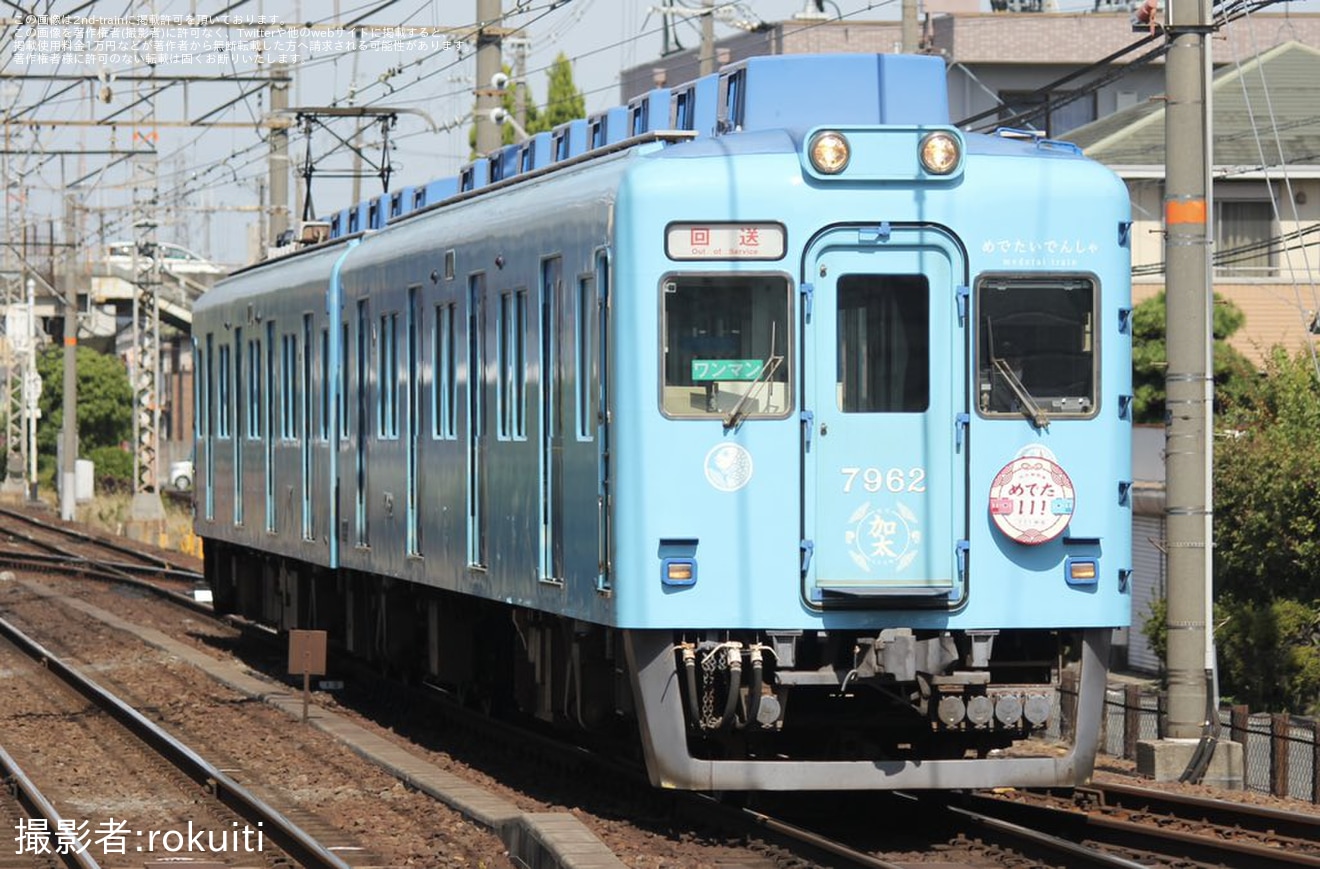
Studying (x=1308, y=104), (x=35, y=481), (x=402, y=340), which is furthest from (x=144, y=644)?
(x=35, y=481)

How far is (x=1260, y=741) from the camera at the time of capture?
16.3 m

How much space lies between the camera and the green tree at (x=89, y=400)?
66062mm

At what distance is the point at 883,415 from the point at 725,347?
759mm

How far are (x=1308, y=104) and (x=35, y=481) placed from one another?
3036 centimetres

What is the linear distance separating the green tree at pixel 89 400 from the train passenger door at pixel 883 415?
57283 millimetres

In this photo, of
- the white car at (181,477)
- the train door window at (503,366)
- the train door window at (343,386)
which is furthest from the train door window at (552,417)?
the white car at (181,477)

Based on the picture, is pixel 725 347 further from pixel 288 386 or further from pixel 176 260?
pixel 176 260

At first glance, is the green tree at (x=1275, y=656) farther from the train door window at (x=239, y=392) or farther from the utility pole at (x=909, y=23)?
the train door window at (x=239, y=392)

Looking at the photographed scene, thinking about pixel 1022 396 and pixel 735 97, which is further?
pixel 735 97

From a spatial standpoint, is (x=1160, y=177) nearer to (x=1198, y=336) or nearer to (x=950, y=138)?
(x=1198, y=336)

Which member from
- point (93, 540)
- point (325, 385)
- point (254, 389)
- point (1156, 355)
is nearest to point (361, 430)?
point (325, 385)

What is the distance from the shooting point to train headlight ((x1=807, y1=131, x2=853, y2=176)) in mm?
10484

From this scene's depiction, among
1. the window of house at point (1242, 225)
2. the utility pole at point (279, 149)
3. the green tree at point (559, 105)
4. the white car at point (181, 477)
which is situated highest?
the green tree at point (559, 105)

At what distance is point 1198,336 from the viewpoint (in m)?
14.4
